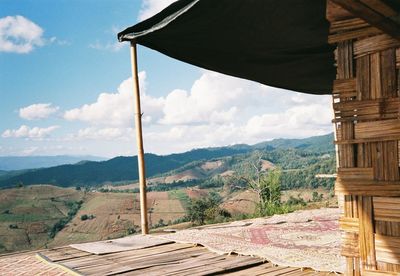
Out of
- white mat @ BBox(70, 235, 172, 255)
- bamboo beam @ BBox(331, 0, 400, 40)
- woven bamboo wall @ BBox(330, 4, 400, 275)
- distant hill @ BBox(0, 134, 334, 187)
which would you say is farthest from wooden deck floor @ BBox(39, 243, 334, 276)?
distant hill @ BBox(0, 134, 334, 187)

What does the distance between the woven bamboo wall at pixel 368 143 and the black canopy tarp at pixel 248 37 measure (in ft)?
1.85

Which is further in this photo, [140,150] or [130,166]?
[130,166]

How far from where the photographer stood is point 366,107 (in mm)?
2322

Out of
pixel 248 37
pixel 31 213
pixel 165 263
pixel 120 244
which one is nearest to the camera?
pixel 248 37

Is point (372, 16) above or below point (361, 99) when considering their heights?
above

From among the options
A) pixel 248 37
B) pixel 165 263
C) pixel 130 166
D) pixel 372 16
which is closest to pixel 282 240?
pixel 165 263

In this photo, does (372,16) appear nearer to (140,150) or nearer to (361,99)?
(361,99)

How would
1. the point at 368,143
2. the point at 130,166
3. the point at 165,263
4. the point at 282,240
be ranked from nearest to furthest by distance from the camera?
the point at 368,143 < the point at 165,263 < the point at 282,240 < the point at 130,166

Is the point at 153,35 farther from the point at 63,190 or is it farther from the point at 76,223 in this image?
the point at 63,190

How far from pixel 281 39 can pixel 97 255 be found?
262 centimetres

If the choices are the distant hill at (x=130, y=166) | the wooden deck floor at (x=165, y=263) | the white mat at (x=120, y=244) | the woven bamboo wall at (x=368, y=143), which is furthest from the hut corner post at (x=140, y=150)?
the distant hill at (x=130, y=166)

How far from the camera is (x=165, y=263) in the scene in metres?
3.43

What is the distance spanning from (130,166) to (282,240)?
6100 cm

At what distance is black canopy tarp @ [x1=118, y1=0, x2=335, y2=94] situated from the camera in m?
2.85
